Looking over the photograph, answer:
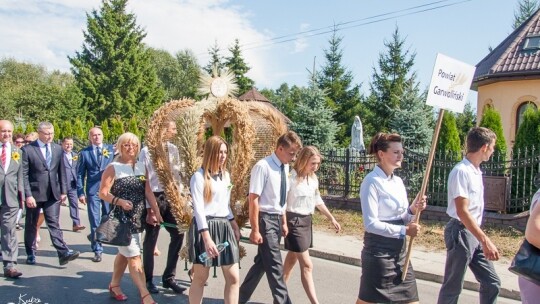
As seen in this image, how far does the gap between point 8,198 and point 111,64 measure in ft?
133

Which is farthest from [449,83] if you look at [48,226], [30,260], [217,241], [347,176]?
[347,176]

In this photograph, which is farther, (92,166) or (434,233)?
(434,233)

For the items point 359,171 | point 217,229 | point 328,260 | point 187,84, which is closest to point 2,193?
point 217,229

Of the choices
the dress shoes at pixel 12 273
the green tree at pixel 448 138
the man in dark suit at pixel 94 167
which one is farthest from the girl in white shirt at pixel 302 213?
the green tree at pixel 448 138

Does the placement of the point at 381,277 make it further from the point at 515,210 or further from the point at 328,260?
the point at 515,210

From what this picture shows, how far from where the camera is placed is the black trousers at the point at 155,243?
18.7 feet

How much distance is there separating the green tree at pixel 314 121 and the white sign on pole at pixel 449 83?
1439 centimetres

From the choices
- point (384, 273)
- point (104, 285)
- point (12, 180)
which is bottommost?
point (104, 285)

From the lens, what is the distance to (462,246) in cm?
409

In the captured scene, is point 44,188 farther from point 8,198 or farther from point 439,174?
point 439,174

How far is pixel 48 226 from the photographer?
6871mm

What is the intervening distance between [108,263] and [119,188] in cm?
237

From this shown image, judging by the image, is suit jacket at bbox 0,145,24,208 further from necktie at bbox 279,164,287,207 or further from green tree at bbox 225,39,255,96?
green tree at bbox 225,39,255,96

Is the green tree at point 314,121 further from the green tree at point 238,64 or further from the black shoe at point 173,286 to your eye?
the green tree at point 238,64
